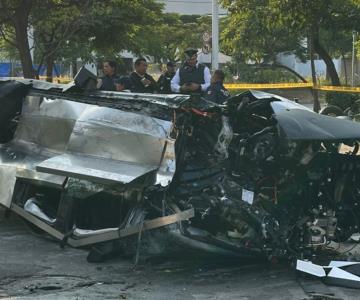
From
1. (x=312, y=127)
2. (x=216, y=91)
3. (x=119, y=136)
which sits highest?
(x=216, y=91)

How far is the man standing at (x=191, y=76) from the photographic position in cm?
908

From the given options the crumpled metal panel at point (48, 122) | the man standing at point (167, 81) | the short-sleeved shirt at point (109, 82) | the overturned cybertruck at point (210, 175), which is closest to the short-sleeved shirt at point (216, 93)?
the man standing at point (167, 81)

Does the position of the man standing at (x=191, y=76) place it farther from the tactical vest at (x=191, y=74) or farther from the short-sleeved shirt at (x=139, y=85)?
the short-sleeved shirt at (x=139, y=85)

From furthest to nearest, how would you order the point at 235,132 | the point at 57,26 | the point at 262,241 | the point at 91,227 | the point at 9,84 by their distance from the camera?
the point at 57,26, the point at 9,84, the point at 91,227, the point at 235,132, the point at 262,241

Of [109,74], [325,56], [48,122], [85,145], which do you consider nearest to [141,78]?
[109,74]

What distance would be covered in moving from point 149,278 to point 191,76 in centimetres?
449

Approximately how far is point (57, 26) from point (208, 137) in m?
11.2

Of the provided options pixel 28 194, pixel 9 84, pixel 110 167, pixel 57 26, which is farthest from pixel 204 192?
pixel 57 26

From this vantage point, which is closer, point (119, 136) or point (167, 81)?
point (119, 136)

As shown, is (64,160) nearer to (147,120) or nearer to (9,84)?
(147,120)

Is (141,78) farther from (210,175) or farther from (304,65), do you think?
(304,65)

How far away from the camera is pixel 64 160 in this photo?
570 cm

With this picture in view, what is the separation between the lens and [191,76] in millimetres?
9234

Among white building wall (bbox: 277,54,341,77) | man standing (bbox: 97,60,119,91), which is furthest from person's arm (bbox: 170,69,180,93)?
white building wall (bbox: 277,54,341,77)
